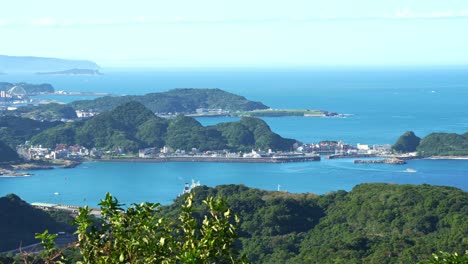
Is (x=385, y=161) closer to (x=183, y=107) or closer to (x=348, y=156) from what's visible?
(x=348, y=156)

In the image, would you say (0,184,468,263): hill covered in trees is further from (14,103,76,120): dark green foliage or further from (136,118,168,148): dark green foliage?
(14,103,76,120): dark green foliage

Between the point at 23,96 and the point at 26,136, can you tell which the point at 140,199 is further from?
the point at 23,96

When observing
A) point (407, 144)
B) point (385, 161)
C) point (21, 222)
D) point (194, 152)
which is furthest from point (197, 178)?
point (21, 222)

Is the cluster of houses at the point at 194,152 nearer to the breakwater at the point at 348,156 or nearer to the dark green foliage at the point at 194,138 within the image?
the breakwater at the point at 348,156

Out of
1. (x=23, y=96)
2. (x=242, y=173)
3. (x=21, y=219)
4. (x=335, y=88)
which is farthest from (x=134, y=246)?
(x=335, y=88)

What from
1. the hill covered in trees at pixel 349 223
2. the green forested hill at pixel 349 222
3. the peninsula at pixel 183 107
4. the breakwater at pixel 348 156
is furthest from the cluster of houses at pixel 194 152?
the green forested hill at pixel 349 222

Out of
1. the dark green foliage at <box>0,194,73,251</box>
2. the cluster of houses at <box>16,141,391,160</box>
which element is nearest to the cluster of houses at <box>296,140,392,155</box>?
the cluster of houses at <box>16,141,391,160</box>
